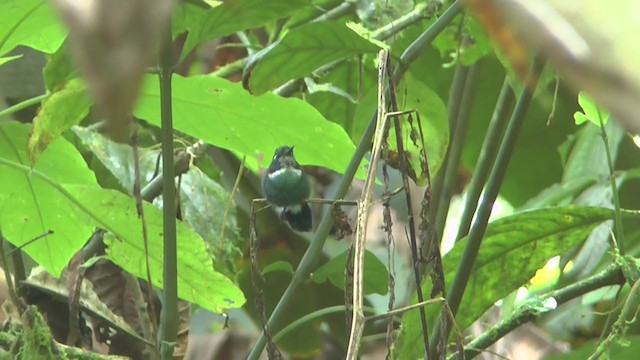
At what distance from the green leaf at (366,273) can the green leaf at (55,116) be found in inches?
13.0

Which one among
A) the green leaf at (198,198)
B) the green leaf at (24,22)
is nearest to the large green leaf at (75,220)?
the green leaf at (24,22)

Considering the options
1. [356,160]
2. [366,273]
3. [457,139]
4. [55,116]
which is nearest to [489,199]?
[356,160]

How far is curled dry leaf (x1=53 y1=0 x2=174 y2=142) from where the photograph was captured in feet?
0.57

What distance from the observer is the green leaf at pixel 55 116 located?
0.88 m

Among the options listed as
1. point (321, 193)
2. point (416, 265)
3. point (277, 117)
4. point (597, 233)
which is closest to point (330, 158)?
point (277, 117)

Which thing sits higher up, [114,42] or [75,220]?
[114,42]

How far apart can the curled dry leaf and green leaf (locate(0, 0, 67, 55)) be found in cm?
79

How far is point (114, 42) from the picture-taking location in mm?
175

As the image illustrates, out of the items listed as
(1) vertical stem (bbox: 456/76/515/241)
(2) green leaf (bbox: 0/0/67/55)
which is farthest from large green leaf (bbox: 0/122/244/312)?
(1) vertical stem (bbox: 456/76/515/241)

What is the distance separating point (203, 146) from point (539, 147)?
90 cm

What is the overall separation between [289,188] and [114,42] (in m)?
0.78

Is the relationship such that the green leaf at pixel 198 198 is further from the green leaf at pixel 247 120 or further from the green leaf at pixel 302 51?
the green leaf at pixel 302 51

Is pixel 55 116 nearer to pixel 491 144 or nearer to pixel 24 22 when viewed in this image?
pixel 24 22

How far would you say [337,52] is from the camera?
0.93 meters
